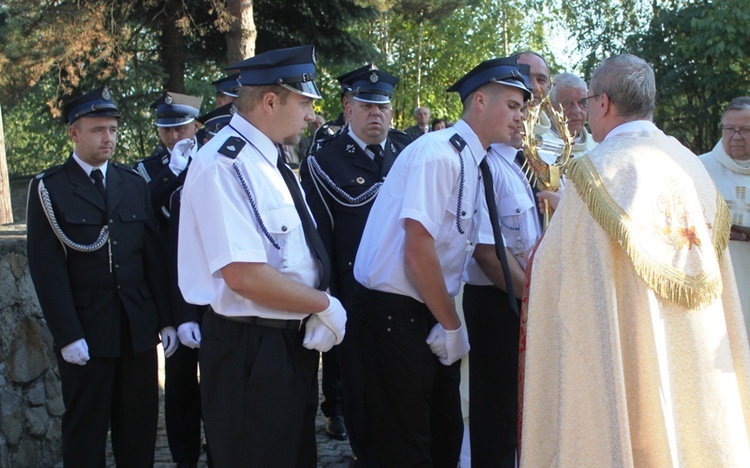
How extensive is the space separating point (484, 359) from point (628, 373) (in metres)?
1.08

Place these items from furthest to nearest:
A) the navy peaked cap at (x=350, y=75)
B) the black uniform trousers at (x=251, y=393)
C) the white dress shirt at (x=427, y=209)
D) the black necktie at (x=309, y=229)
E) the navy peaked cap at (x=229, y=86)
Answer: the navy peaked cap at (x=229, y=86) < the navy peaked cap at (x=350, y=75) < the white dress shirt at (x=427, y=209) < the black necktie at (x=309, y=229) < the black uniform trousers at (x=251, y=393)

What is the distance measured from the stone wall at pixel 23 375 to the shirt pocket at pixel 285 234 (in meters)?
2.49

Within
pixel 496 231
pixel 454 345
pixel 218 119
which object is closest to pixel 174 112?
pixel 218 119

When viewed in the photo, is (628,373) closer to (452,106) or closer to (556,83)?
(556,83)

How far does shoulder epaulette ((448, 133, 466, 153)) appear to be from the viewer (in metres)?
3.43

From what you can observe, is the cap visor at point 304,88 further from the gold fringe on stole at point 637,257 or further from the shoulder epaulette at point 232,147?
the gold fringe on stole at point 637,257

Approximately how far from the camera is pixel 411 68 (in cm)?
2778

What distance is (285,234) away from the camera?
292 centimetres

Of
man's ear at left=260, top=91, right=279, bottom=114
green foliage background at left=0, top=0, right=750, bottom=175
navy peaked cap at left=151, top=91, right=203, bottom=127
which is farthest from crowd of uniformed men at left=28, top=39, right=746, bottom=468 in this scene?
green foliage background at left=0, top=0, right=750, bottom=175

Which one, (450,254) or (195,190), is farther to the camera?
(450,254)

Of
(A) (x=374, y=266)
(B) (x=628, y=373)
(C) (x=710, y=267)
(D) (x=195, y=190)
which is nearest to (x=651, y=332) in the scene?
(B) (x=628, y=373)

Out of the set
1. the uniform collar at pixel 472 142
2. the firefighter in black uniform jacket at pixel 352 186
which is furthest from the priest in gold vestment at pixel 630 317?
the firefighter in black uniform jacket at pixel 352 186

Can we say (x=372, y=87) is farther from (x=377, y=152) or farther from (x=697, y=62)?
(x=697, y=62)

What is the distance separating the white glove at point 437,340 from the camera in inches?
136
